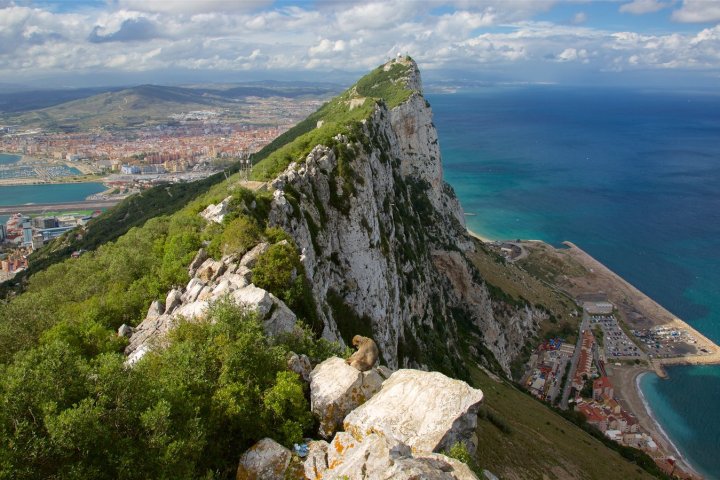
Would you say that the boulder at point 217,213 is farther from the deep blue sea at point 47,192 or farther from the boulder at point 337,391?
the deep blue sea at point 47,192

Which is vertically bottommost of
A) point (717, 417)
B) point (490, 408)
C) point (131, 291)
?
point (717, 417)

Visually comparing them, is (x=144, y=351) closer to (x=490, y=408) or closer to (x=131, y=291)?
(x=131, y=291)

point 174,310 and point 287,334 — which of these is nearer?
point 287,334

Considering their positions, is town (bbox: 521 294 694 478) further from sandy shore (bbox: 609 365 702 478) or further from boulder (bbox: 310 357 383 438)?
boulder (bbox: 310 357 383 438)

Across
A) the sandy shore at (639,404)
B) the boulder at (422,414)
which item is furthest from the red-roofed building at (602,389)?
the boulder at (422,414)

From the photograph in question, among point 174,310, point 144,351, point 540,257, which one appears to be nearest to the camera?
point 144,351

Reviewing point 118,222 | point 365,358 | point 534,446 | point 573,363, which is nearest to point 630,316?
point 573,363

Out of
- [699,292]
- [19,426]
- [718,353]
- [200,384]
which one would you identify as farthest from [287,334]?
[699,292]

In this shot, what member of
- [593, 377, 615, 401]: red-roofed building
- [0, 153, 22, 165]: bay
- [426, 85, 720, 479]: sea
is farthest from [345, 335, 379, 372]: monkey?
[0, 153, 22, 165]: bay
